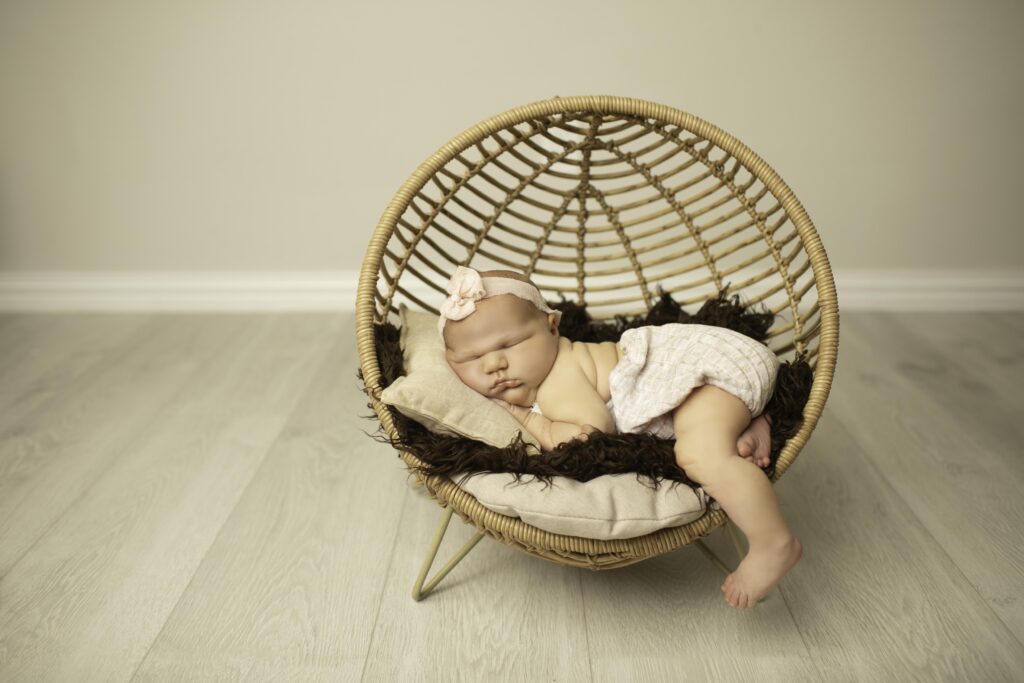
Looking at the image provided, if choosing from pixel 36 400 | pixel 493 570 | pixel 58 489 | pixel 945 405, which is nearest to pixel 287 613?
pixel 493 570

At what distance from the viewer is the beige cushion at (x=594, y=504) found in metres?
1.17

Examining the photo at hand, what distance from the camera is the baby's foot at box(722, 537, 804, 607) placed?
3.83 feet

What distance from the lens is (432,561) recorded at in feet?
4.60

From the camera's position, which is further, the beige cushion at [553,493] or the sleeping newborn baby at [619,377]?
the sleeping newborn baby at [619,377]

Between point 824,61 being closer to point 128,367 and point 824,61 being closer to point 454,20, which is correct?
point 454,20

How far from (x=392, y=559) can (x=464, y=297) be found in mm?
498

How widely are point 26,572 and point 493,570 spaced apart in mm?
824

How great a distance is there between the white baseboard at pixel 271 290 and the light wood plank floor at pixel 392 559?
17.2 inches

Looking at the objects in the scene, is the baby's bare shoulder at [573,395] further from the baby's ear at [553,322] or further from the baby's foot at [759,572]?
the baby's foot at [759,572]

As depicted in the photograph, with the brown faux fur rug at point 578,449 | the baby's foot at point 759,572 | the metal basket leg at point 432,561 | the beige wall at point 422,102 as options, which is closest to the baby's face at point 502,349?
the brown faux fur rug at point 578,449

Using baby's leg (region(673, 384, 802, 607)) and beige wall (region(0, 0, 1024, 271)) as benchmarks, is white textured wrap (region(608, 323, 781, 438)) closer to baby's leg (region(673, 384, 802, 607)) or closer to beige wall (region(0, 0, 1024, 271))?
baby's leg (region(673, 384, 802, 607))

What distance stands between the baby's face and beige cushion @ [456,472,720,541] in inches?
10.1

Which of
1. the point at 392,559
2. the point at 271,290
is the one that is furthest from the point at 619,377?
the point at 271,290

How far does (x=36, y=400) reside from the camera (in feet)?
6.72
